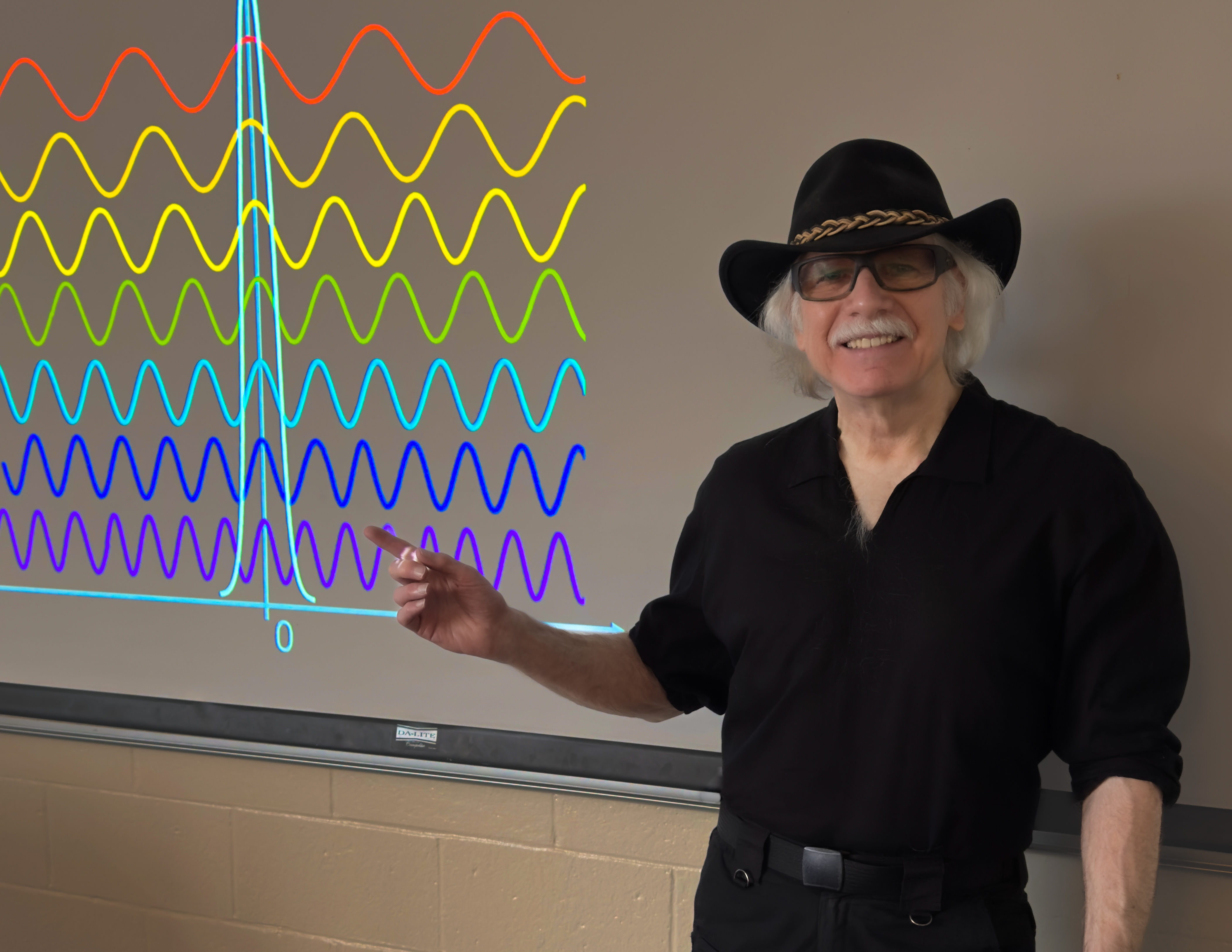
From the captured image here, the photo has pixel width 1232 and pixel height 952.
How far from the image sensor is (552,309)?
4.14 ft

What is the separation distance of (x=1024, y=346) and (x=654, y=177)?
0.50 metres

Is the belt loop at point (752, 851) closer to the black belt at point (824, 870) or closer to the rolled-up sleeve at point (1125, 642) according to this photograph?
the black belt at point (824, 870)

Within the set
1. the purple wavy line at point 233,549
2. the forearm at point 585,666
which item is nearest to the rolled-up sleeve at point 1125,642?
the forearm at point 585,666

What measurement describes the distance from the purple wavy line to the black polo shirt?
406 millimetres

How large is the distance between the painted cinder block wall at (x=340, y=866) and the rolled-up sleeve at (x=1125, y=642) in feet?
1.14

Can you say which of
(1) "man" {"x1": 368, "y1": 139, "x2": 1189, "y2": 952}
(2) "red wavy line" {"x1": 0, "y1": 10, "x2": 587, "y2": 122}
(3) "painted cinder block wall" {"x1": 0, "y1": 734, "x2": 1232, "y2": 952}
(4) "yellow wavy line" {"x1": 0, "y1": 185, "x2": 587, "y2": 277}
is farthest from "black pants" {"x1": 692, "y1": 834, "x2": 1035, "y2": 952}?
(2) "red wavy line" {"x1": 0, "y1": 10, "x2": 587, "y2": 122}

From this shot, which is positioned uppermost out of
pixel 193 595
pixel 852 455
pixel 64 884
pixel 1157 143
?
pixel 1157 143

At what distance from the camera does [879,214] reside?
908 mm

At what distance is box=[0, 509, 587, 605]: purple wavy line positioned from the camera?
4.25ft

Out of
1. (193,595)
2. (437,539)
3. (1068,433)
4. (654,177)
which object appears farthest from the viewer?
(193,595)

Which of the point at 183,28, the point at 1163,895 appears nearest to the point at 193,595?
the point at 183,28

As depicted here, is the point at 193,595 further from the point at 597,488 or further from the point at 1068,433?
the point at 1068,433

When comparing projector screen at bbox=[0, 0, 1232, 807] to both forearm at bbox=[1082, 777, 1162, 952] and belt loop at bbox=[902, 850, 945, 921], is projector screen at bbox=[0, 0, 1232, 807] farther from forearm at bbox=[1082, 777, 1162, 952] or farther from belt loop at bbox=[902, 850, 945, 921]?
belt loop at bbox=[902, 850, 945, 921]

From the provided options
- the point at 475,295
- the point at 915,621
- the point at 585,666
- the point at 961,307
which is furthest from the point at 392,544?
the point at 961,307
